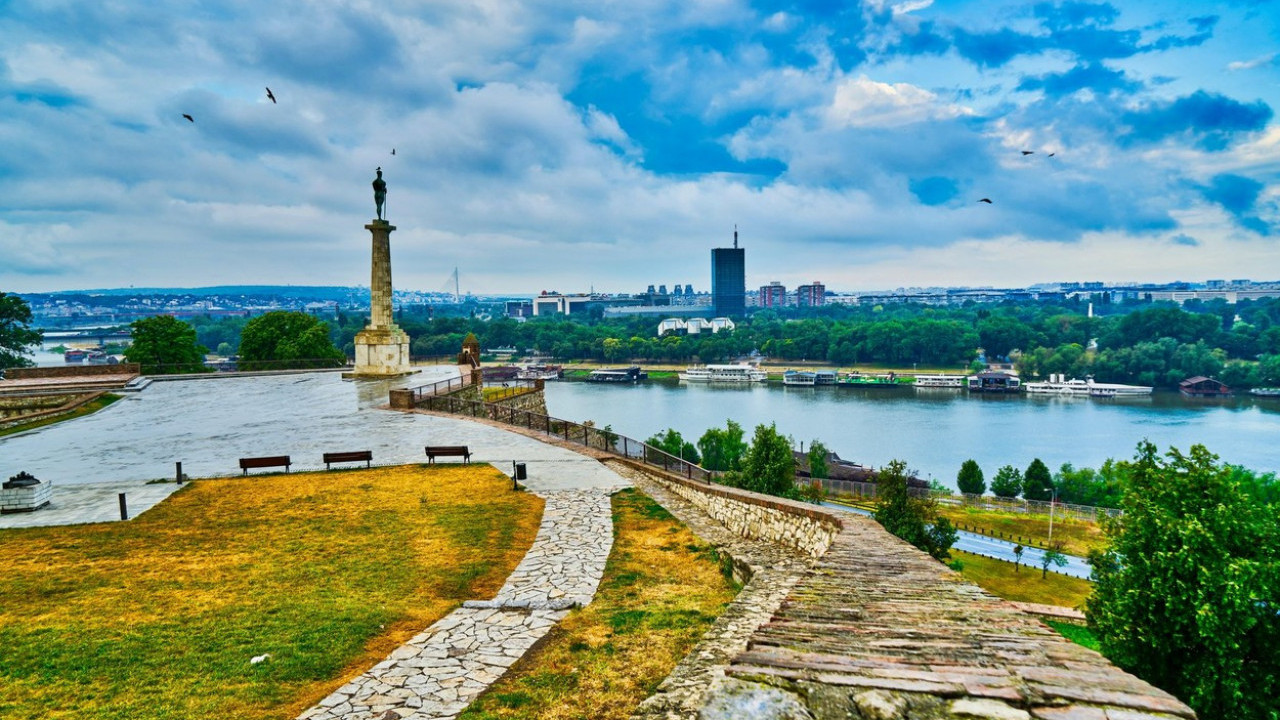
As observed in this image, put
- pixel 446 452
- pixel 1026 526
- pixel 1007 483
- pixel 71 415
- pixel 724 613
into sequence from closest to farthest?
pixel 724 613 → pixel 446 452 → pixel 71 415 → pixel 1026 526 → pixel 1007 483

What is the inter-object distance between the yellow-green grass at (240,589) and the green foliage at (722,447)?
3180cm

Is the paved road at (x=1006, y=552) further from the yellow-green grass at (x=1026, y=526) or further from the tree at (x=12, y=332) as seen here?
the tree at (x=12, y=332)

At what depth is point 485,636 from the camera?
639cm

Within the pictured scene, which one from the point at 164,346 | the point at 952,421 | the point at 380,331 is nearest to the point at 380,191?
the point at 380,331

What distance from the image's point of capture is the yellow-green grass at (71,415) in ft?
61.8

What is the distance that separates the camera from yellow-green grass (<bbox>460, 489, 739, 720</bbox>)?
5.11 meters

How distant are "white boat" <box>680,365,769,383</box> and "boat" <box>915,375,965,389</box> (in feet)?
64.2

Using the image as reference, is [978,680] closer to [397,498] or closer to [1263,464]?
[397,498]

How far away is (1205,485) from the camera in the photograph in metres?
9.23

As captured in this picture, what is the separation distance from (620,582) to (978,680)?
517cm

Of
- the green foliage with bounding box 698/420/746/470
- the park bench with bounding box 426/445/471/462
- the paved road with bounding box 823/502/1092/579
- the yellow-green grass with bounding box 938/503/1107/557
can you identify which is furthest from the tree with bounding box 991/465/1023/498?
the park bench with bounding box 426/445/471/462

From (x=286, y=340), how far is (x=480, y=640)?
3307 centimetres

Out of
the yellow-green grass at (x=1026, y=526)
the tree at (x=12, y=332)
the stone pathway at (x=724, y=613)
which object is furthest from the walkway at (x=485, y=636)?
the tree at (x=12, y=332)

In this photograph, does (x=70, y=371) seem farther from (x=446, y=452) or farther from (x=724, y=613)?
(x=724, y=613)
